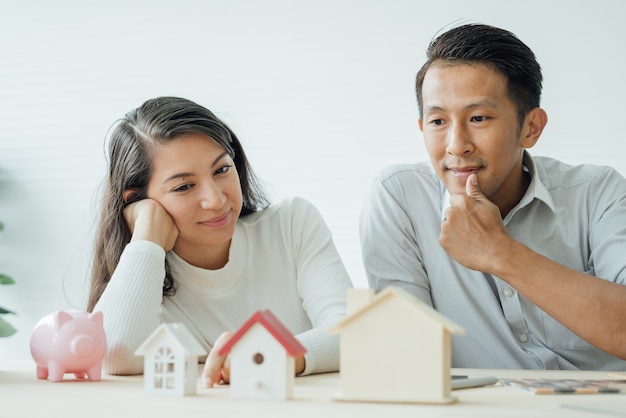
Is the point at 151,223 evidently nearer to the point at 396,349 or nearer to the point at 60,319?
the point at 60,319

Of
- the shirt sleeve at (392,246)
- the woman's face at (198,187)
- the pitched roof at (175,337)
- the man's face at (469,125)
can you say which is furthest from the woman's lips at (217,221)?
the pitched roof at (175,337)

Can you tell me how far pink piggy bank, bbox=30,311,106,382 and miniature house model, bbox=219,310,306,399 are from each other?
0.36m

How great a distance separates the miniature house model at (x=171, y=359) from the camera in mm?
1026

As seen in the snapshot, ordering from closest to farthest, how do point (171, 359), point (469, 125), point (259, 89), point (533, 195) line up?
point (171, 359)
point (469, 125)
point (533, 195)
point (259, 89)

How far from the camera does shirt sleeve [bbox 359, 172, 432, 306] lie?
193 cm

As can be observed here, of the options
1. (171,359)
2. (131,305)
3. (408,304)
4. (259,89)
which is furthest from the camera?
(259,89)

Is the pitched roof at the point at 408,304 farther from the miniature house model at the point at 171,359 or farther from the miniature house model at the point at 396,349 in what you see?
the miniature house model at the point at 171,359

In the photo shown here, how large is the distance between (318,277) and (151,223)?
1.34ft

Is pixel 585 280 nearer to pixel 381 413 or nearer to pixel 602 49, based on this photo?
pixel 381 413

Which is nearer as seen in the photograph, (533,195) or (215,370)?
(215,370)

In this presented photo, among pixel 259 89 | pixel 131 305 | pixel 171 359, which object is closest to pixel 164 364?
pixel 171 359

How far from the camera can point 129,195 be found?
1878 millimetres

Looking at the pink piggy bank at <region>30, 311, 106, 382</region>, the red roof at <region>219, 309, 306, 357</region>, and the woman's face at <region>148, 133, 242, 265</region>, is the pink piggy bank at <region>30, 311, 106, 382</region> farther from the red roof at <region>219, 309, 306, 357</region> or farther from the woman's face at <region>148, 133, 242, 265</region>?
the woman's face at <region>148, 133, 242, 265</region>

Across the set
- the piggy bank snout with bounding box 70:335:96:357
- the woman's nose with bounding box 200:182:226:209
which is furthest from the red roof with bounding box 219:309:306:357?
the woman's nose with bounding box 200:182:226:209
